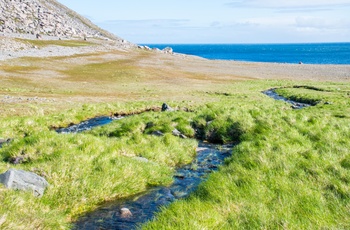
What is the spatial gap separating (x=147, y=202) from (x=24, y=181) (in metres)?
3.64

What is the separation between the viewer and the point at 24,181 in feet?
31.5

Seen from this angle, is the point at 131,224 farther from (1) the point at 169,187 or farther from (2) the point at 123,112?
(2) the point at 123,112

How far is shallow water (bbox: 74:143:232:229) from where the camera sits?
9.12 meters

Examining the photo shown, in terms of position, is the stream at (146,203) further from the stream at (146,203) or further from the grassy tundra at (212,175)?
the grassy tundra at (212,175)

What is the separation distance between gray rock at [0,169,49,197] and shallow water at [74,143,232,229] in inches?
60.7

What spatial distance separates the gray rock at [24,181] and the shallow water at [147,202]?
5.06 feet

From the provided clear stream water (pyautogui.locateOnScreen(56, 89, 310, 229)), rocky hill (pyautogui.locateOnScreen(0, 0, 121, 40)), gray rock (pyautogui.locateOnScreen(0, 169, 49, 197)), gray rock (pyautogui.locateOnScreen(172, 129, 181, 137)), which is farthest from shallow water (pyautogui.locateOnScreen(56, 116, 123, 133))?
rocky hill (pyautogui.locateOnScreen(0, 0, 121, 40))

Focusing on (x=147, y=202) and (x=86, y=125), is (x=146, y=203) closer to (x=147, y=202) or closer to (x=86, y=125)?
(x=147, y=202)

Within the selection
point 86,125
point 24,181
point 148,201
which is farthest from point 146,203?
point 86,125

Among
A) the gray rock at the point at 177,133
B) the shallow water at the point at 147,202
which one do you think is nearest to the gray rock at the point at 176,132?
the gray rock at the point at 177,133

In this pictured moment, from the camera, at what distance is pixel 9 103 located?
28688mm

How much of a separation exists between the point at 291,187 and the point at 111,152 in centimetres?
697

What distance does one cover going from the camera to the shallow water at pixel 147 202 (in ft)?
29.9

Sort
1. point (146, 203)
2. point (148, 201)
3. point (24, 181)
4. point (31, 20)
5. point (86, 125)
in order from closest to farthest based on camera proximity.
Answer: point (24, 181), point (146, 203), point (148, 201), point (86, 125), point (31, 20)
